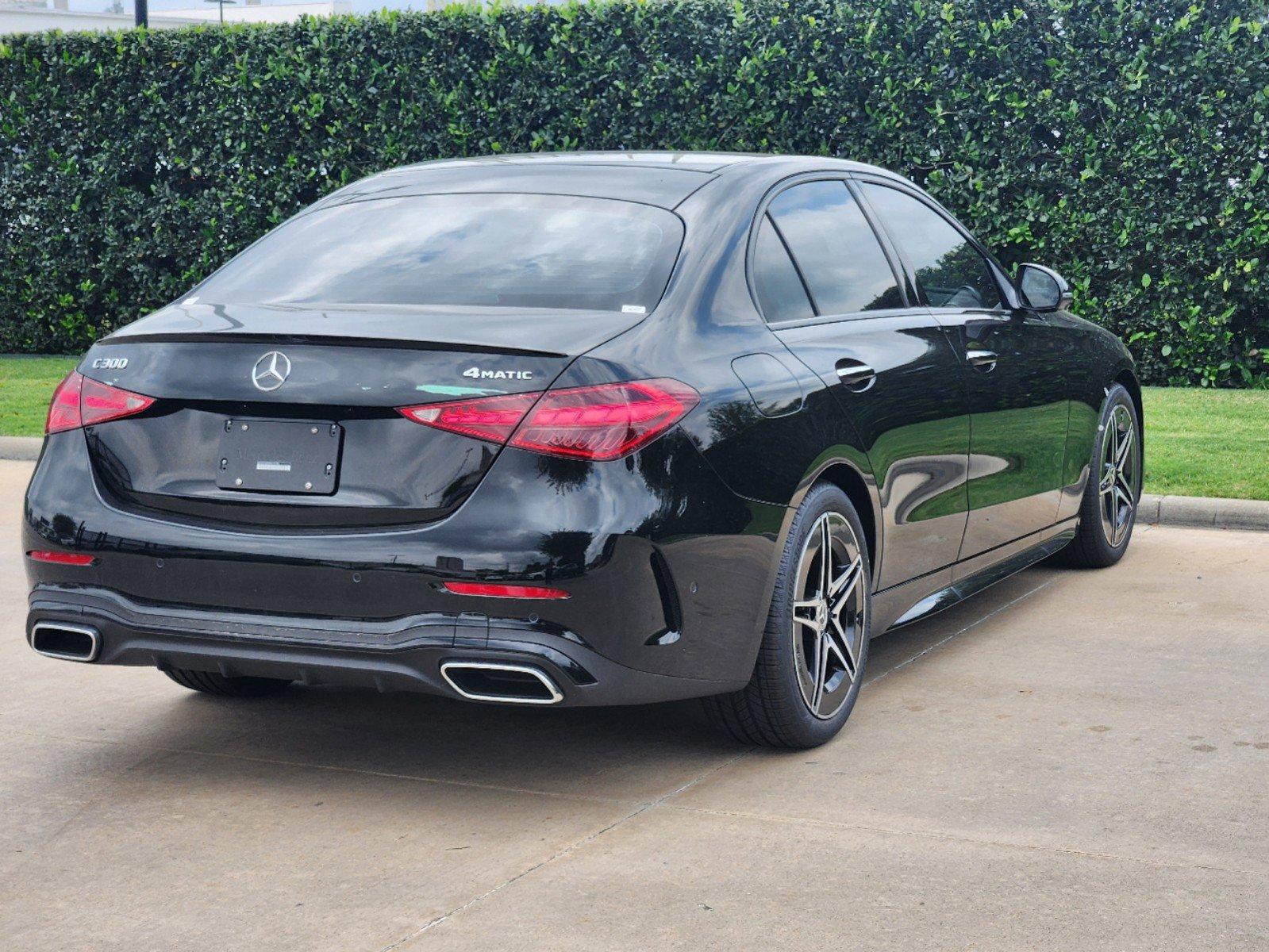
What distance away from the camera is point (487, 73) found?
47.7 feet

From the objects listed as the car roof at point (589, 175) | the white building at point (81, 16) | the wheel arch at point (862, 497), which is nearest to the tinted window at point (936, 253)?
the car roof at point (589, 175)

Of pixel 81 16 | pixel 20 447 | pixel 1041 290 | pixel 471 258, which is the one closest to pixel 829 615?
pixel 471 258

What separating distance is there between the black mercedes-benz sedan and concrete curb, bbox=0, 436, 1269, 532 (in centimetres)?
356

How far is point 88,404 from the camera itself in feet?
13.7

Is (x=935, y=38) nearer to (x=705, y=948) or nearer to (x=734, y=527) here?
(x=734, y=527)

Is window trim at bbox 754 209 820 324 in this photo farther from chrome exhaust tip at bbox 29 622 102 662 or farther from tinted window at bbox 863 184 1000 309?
chrome exhaust tip at bbox 29 622 102 662

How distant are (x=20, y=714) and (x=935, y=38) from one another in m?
9.74

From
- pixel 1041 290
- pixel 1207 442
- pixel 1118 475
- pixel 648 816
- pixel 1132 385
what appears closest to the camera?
pixel 648 816

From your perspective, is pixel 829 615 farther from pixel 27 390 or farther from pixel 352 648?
pixel 27 390

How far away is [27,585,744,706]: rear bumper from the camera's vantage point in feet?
12.5

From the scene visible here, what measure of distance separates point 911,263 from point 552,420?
7.30 ft

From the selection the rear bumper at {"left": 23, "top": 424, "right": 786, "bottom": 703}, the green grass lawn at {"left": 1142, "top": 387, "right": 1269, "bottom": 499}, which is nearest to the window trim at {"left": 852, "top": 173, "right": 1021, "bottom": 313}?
the rear bumper at {"left": 23, "top": 424, "right": 786, "bottom": 703}

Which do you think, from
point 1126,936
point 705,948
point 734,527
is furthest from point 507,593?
point 1126,936

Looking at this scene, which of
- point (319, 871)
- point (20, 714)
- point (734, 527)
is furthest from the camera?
point (20, 714)
